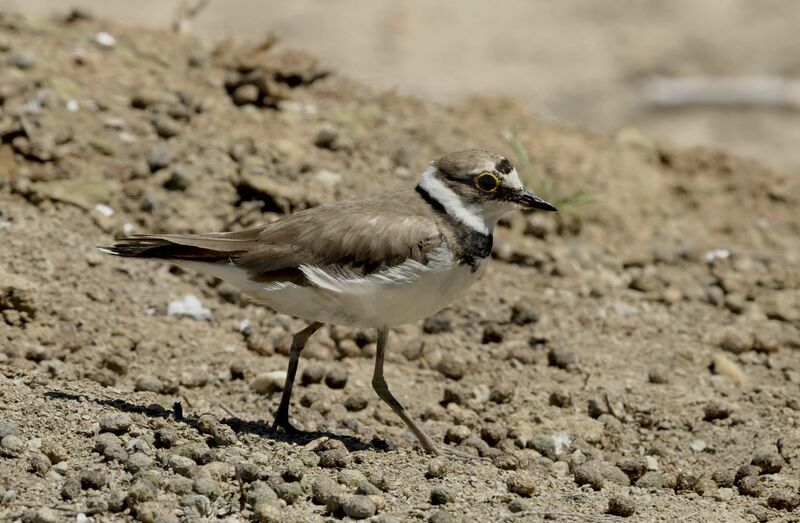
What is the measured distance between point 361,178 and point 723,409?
298cm

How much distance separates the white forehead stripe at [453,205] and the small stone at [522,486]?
1.26 meters

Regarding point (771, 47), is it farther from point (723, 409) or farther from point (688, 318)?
point (723, 409)

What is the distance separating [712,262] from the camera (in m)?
8.38

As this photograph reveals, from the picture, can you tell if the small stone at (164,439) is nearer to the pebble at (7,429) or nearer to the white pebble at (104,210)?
the pebble at (7,429)

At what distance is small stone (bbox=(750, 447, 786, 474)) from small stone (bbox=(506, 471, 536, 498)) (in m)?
1.41

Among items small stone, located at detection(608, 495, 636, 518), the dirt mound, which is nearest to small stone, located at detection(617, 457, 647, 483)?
the dirt mound

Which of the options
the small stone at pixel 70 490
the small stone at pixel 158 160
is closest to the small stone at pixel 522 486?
the small stone at pixel 70 490

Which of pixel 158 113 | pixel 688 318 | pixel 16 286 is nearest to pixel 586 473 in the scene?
→ pixel 688 318

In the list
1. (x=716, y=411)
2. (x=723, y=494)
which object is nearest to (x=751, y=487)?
(x=723, y=494)

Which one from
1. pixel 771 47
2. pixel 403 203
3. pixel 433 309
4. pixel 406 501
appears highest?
pixel 771 47

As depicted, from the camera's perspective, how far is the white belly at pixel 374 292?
5.54 meters

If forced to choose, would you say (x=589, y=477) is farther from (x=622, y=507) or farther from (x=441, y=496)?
(x=441, y=496)

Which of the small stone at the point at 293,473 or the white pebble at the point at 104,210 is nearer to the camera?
the small stone at the point at 293,473

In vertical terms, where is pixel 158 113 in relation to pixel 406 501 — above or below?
above
